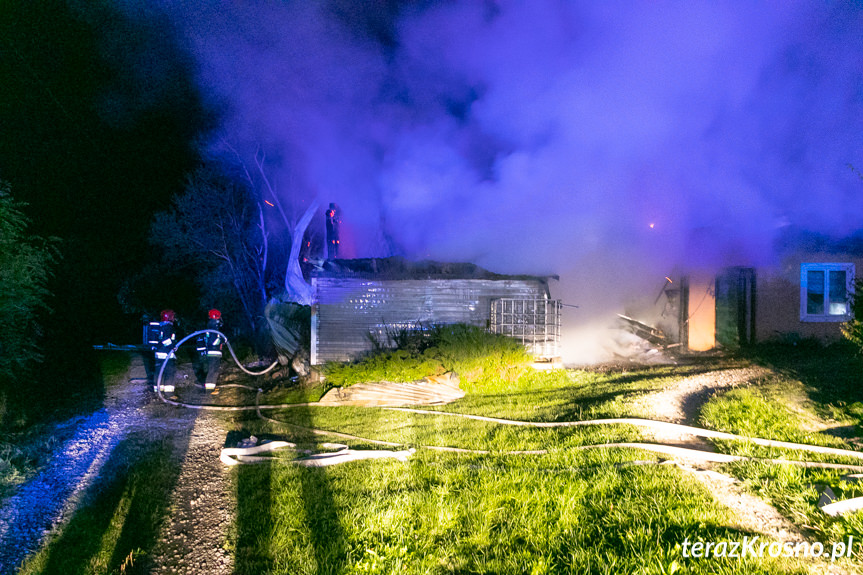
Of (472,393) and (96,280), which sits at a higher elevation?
(96,280)

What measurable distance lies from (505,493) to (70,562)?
2.98 meters

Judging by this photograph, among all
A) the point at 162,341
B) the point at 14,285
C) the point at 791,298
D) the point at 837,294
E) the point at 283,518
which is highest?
the point at 837,294


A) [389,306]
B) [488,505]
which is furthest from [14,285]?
[488,505]

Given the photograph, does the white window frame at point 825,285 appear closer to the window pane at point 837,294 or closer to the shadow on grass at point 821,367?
the window pane at point 837,294

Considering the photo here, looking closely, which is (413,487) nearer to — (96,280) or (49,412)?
(49,412)

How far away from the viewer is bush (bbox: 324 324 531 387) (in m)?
7.33

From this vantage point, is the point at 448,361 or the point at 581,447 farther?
the point at 448,361

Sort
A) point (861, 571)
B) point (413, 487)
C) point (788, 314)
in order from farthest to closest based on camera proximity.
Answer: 1. point (788, 314)
2. point (413, 487)
3. point (861, 571)

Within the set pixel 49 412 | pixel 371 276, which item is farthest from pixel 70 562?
pixel 371 276

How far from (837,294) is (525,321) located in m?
8.00

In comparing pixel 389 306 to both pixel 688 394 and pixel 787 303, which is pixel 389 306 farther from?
pixel 787 303

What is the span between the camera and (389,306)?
10031 millimetres

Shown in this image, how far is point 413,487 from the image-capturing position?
3.58 m

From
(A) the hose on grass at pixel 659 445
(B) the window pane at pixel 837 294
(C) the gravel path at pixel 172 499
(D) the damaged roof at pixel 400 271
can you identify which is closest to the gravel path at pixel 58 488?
(C) the gravel path at pixel 172 499
